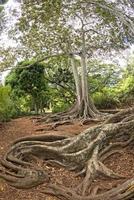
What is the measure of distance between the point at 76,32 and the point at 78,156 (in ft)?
37.7

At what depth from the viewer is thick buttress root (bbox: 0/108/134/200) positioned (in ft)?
31.8

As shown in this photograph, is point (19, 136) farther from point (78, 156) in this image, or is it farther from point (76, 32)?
point (76, 32)

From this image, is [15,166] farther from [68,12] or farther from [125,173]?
[68,12]

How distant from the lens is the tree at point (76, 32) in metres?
17.3

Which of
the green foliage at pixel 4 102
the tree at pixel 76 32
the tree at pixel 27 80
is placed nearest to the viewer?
the green foliage at pixel 4 102

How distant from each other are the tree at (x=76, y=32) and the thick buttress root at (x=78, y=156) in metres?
5.07

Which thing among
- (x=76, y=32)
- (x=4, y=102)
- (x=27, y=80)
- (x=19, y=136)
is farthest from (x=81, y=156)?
(x=27, y=80)

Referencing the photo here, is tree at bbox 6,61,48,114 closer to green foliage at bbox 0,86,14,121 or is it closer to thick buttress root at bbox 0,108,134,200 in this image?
green foliage at bbox 0,86,14,121

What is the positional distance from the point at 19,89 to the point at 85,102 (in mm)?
6555

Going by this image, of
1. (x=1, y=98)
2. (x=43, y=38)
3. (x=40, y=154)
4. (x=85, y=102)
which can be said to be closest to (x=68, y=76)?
(x=43, y=38)

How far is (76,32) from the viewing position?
21641 millimetres

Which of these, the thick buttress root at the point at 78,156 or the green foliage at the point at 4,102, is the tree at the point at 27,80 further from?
the thick buttress root at the point at 78,156

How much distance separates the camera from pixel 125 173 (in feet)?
35.3

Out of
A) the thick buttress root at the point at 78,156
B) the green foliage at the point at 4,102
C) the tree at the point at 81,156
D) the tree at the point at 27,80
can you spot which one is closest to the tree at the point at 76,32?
the tree at the point at 27,80
